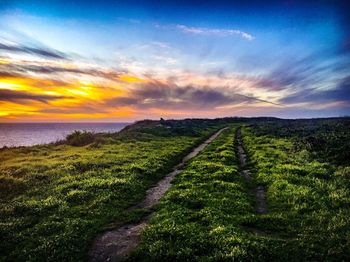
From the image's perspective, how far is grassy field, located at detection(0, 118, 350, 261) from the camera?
37.9ft

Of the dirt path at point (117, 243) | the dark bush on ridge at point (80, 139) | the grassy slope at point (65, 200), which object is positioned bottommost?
the dirt path at point (117, 243)

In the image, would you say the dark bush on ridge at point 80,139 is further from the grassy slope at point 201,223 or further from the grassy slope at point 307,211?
the grassy slope at point 307,211

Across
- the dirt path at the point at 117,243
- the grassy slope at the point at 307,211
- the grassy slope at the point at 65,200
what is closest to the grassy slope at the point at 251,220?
the grassy slope at the point at 307,211

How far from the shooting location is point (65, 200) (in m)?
17.9

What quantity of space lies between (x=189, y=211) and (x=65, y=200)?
304 inches

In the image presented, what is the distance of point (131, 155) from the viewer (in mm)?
34219

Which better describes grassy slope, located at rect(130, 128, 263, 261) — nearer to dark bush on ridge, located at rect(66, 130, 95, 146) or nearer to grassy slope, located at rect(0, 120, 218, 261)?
grassy slope, located at rect(0, 120, 218, 261)

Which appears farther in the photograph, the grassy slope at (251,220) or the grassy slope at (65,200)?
the grassy slope at (65,200)

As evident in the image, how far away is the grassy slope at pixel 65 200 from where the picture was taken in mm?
12350

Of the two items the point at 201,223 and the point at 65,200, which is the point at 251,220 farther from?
the point at 65,200

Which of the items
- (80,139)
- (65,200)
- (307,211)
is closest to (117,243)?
(65,200)

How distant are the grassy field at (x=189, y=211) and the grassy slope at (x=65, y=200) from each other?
0.05m

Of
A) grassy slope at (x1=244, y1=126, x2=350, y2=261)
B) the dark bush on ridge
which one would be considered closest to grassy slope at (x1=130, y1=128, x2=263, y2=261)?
grassy slope at (x1=244, y1=126, x2=350, y2=261)

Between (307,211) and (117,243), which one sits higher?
(307,211)
